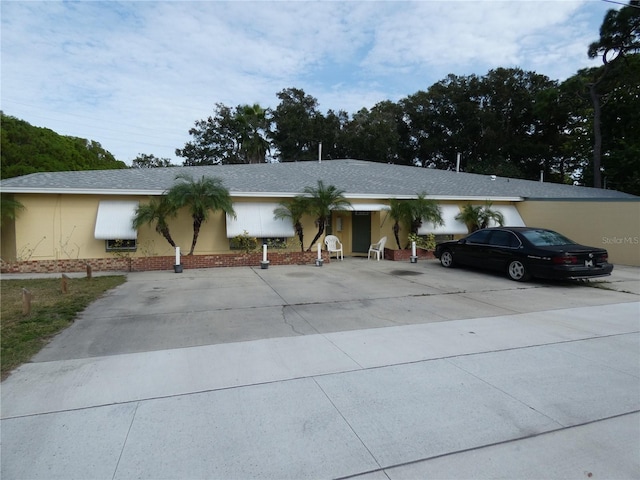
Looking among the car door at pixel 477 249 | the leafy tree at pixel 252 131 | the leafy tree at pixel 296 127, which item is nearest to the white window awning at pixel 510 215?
the car door at pixel 477 249

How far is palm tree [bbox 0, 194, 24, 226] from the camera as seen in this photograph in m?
10.6

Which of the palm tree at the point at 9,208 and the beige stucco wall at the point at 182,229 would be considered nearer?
the palm tree at the point at 9,208

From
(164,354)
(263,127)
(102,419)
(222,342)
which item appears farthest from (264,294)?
(263,127)

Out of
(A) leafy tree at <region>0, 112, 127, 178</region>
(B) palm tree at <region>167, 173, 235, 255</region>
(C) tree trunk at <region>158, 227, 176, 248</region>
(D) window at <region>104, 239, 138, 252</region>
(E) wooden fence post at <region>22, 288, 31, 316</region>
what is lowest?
(E) wooden fence post at <region>22, 288, 31, 316</region>

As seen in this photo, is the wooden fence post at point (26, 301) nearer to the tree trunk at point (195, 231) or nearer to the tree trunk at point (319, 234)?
the tree trunk at point (195, 231)

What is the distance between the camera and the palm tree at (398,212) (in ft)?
47.0

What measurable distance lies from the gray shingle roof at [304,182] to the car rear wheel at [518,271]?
5.77m

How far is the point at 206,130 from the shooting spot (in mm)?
40562

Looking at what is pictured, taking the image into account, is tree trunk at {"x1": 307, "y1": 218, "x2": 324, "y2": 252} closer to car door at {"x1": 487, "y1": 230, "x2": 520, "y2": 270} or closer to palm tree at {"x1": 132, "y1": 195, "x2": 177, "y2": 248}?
palm tree at {"x1": 132, "y1": 195, "x2": 177, "y2": 248}

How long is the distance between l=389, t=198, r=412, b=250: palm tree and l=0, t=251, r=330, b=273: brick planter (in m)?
3.19

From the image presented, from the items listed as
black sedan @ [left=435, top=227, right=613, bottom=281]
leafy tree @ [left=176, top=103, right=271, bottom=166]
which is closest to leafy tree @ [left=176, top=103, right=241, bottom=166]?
leafy tree @ [left=176, top=103, right=271, bottom=166]

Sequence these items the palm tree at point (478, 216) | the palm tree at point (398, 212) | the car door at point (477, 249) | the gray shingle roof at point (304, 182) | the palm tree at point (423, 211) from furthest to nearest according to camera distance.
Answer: the palm tree at point (478, 216)
the palm tree at point (398, 212)
the palm tree at point (423, 211)
the gray shingle roof at point (304, 182)
the car door at point (477, 249)

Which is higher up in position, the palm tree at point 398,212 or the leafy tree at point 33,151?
the leafy tree at point 33,151

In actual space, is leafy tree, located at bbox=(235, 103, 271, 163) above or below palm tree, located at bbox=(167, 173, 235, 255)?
above
